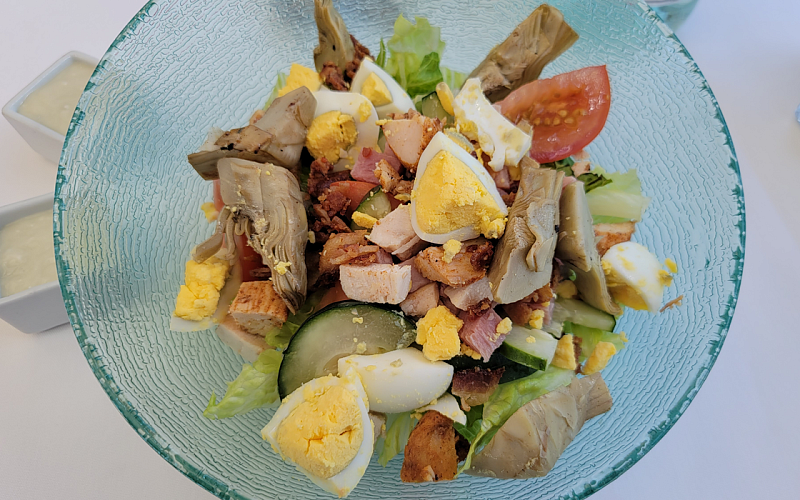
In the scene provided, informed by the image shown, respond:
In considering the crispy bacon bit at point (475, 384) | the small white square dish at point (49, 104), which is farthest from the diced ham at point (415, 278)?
the small white square dish at point (49, 104)

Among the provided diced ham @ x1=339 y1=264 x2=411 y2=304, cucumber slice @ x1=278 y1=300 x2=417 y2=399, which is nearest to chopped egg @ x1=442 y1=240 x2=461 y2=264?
diced ham @ x1=339 y1=264 x2=411 y2=304

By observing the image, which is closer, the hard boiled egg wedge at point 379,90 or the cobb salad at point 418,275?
the cobb salad at point 418,275

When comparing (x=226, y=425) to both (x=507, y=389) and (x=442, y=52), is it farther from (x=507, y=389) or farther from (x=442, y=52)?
(x=442, y=52)

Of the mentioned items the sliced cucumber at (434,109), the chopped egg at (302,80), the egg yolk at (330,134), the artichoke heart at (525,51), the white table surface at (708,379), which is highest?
the artichoke heart at (525,51)

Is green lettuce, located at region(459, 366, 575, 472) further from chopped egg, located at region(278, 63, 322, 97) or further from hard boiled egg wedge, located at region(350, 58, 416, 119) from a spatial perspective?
chopped egg, located at region(278, 63, 322, 97)

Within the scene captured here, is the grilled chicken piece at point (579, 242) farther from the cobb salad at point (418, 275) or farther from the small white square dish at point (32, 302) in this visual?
the small white square dish at point (32, 302)

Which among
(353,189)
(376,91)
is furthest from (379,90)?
(353,189)

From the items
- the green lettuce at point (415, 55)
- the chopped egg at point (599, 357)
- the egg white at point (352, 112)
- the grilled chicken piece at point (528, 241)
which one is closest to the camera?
the grilled chicken piece at point (528, 241)
